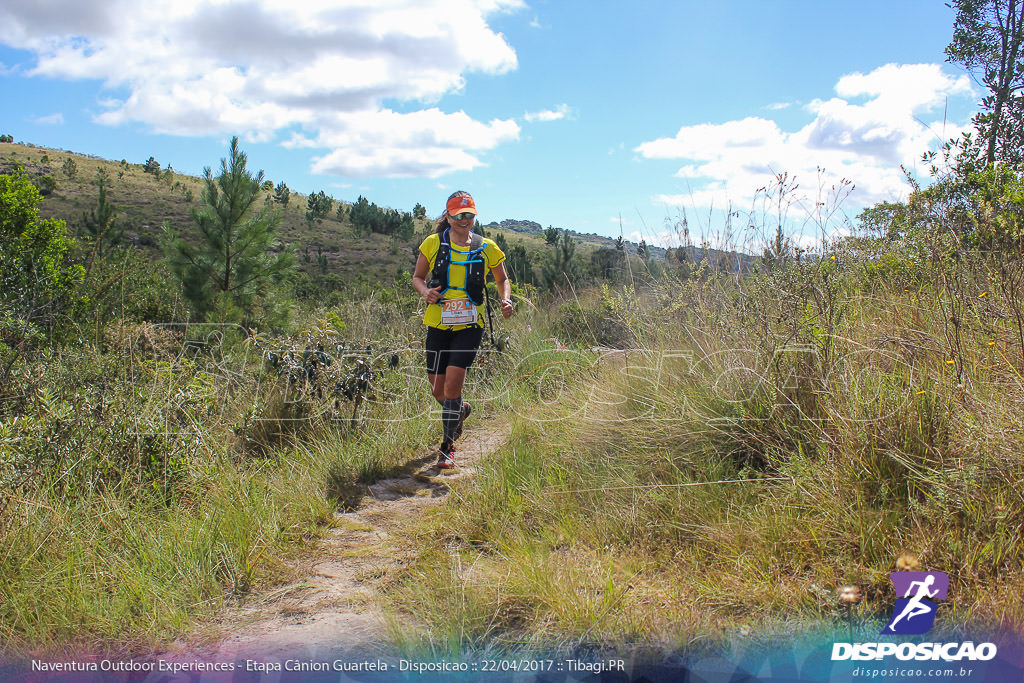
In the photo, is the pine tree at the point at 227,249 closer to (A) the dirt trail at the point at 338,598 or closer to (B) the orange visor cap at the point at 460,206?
(B) the orange visor cap at the point at 460,206

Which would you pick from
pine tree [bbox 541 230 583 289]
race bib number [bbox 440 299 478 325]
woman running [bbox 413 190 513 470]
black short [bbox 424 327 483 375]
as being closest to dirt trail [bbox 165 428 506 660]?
Result: woman running [bbox 413 190 513 470]

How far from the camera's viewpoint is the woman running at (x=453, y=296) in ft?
14.9

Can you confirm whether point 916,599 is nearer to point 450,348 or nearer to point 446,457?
point 446,457

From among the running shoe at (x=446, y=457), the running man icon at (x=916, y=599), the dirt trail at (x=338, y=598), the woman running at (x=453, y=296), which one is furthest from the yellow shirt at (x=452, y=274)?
the running man icon at (x=916, y=599)

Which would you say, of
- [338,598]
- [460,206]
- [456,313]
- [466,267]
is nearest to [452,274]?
[466,267]

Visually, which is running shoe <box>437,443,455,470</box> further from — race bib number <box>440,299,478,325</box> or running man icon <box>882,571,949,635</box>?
running man icon <box>882,571,949,635</box>

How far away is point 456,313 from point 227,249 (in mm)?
6573

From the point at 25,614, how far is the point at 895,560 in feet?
11.3

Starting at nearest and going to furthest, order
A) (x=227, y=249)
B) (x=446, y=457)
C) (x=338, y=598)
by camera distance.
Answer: (x=338, y=598)
(x=446, y=457)
(x=227, y=249)

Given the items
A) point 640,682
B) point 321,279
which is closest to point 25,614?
point 640,682

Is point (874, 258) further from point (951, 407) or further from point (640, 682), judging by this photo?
point (640, 682)

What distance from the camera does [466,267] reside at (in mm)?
4574

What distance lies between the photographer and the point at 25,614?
2.59 m

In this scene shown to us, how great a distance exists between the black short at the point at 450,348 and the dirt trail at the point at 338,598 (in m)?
1.01
